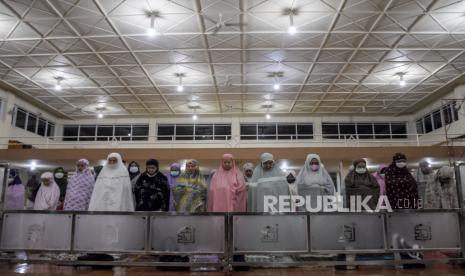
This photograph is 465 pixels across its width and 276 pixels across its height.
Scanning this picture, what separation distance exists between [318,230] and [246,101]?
15.4m

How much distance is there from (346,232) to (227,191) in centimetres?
158

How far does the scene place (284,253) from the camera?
3986 millimetres

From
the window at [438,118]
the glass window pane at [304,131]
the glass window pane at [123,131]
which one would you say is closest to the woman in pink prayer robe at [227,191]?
the window at [438,118]

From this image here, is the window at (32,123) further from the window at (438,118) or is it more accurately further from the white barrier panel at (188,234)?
the window at (438,118)

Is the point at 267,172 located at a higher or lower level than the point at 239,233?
higher

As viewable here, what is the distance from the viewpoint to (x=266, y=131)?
21500 millimetres

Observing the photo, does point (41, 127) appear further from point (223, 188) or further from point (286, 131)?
point (223, 188)

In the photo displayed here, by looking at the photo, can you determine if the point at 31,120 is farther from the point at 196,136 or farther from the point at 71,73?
the point at 196,136

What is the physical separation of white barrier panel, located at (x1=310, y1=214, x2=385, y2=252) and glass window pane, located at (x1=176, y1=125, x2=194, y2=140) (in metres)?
17.8

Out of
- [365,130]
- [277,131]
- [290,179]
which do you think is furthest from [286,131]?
[290,179]

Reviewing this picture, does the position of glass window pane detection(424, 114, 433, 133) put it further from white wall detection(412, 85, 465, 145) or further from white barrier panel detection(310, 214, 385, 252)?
white barrier panel detection(310, 214, 385, 252)

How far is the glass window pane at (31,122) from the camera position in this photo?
1916 centimetres

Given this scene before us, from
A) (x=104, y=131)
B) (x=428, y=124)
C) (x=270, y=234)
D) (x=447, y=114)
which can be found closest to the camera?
(x=270, y=234)

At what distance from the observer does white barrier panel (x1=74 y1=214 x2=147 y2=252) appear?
412cm
